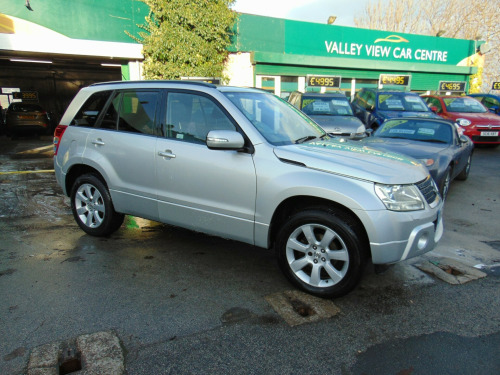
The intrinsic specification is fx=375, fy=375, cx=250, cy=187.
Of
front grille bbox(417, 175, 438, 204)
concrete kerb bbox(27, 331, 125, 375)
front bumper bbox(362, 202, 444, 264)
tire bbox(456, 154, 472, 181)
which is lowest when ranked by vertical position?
concrete kerb bbox(27, 331, 125, 375)

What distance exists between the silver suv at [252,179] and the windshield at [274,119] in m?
0.02

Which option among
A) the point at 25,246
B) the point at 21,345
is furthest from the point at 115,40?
the point at 21,345

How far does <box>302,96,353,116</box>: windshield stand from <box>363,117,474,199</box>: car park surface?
9.45 feet

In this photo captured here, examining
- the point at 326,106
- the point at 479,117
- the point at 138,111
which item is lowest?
the point at 479,117

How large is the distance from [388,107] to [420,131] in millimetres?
4906

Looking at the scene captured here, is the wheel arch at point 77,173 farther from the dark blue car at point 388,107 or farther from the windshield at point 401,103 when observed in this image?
the windshield at point 401,103

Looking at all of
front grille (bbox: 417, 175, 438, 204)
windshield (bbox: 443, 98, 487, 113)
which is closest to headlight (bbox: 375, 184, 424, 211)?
front grille (bbox: 417, 175, 438, 204)

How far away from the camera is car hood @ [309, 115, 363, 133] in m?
9.11

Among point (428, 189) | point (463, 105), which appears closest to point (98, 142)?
point (428, 189)

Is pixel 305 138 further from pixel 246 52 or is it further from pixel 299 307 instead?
pixel 246 52

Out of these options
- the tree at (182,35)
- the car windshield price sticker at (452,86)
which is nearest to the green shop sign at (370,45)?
the car windshield price sticker at (452,86)

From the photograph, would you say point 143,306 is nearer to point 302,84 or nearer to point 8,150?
point 8,150

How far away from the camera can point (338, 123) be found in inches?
369

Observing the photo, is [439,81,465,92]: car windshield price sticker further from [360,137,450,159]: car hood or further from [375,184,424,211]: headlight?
[375,184,424,211]: headlight
